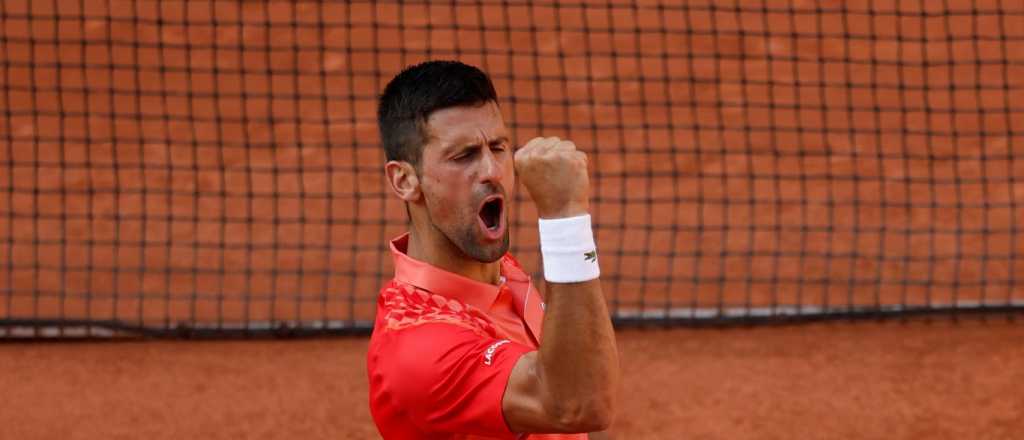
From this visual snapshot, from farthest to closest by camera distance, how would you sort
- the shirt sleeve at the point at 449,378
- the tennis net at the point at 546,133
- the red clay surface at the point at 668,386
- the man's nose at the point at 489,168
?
the tennis net at the point at 546,133, the red clay surface at the point at 668,386, the man's nose at the point at 489,168, the shirt sleeve at the point at 449,378

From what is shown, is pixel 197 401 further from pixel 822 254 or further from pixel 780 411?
pixel 822 254

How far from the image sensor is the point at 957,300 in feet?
32.6

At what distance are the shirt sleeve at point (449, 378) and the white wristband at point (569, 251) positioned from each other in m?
0.31

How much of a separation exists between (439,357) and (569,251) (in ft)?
1.63

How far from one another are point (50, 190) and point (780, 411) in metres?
6.38

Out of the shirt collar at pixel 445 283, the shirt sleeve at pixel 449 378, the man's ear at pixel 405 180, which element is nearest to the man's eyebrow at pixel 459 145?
the man's ear at pixel 405 180

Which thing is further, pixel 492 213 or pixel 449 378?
pixel 492 213

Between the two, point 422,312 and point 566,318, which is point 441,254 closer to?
point 422,312

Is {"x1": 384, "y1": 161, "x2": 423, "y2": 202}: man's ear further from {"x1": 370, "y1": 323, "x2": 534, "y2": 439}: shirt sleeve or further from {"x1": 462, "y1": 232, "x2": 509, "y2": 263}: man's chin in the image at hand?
{"x1": 370, "y1": 323, "x2": 534, "y2": 439}: shirt sleeve

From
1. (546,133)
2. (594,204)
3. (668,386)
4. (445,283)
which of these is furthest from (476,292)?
(546,133)

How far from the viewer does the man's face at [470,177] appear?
3848mm

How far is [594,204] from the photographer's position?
11.2 m

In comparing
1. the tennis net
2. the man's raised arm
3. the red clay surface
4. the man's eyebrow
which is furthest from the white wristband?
the tennis net

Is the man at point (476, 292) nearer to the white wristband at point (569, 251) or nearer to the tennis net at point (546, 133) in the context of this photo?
the white wristband at point (569, 251)
